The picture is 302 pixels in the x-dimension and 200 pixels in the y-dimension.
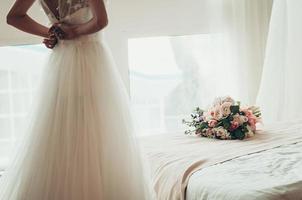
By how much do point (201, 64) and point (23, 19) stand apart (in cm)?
212

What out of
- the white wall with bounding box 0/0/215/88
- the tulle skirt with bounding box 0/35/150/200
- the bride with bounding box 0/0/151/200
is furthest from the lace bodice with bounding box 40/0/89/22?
the white wall with bounding box 0/0/215/88

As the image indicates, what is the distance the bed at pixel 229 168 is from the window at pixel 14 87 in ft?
5.56

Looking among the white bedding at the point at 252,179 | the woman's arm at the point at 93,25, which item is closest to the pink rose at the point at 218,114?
the white bedding at the point at 252,179

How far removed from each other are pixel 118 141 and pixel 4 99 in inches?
89.0

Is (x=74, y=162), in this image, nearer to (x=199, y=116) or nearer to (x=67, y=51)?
(x=67, y=51)

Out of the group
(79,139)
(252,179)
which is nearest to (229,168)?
(252,179)

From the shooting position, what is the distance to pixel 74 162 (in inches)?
51.3

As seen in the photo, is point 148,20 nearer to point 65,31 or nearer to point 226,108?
point 226,108

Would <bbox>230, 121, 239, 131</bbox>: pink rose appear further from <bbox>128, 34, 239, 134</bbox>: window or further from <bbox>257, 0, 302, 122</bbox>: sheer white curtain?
<bbox>128, 34, 239, 134</bbox>: window

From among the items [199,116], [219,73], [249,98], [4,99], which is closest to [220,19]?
[219,73]

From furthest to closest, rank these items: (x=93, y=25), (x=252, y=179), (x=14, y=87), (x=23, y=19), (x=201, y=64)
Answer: (x=201, y=64) < (x=14, y=87) < (x=23, y=19) < (x=93, y=25) < (x=252, y=179)

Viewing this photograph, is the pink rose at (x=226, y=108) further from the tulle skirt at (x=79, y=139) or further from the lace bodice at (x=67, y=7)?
the lace bodice at (x=67, y=7)

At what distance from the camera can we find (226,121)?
2242mm

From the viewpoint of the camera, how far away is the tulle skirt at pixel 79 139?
1.28 m
